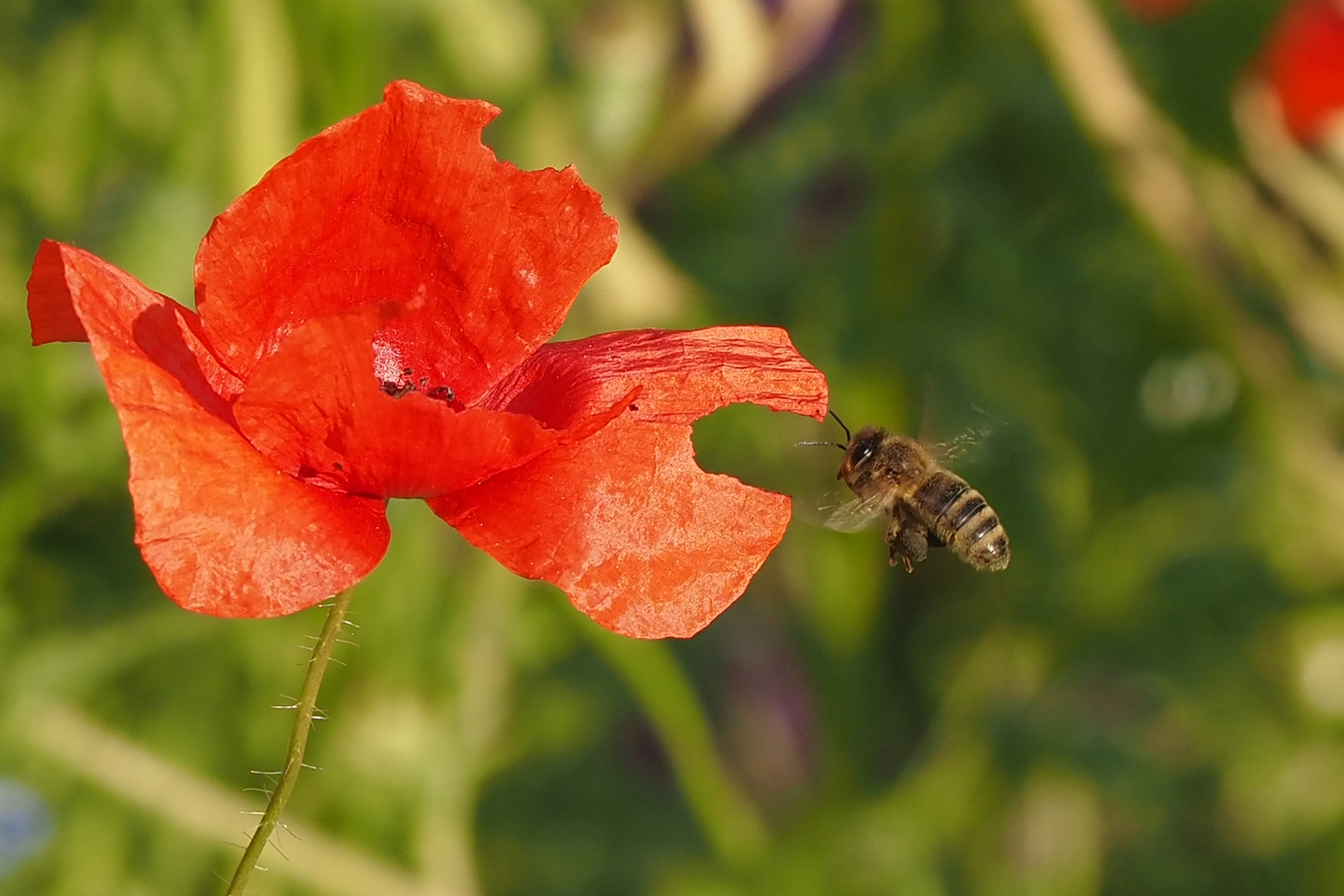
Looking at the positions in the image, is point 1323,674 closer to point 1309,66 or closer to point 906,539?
point 1309,66

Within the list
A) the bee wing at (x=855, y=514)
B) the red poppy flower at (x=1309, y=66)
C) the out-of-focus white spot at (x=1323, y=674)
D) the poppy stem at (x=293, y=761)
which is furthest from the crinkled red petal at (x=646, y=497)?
the out-of-focus white spot at (x=1323, y=674)

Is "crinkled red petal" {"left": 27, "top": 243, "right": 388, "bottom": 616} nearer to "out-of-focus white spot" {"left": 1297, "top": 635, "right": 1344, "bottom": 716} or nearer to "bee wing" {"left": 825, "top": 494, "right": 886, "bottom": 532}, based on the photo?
"bee wing" {"left": 825, "top": 494, "right": 886, "bottom": 532}

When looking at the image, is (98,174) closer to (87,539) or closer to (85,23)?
(85,23)

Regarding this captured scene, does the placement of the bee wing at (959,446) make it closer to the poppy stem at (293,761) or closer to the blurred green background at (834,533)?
the blurred green background at (834,533)

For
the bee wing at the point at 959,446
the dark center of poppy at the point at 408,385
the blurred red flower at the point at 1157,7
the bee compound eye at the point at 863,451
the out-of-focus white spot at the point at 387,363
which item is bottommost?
the dark center of poppy at the point at 408,385

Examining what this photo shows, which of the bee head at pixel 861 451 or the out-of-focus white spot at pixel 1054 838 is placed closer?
the bee head at pixel 861 451

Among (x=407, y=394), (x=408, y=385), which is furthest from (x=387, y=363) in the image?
(x=407, y=394)

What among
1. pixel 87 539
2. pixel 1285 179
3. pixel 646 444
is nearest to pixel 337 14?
pixel 87 539
